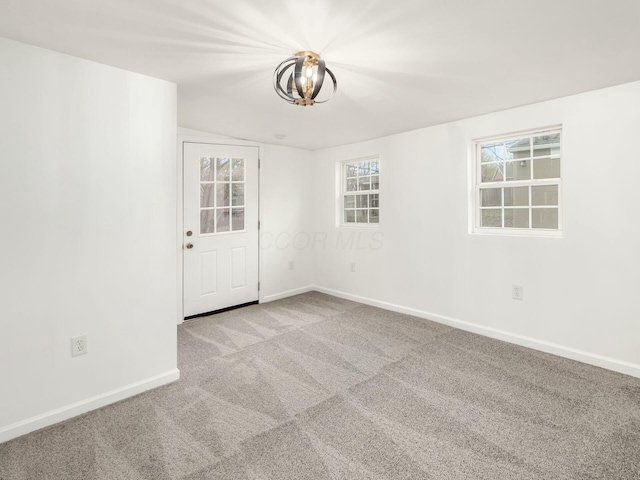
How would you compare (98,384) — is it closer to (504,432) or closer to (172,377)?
(172,377)

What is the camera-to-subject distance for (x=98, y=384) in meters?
2.22

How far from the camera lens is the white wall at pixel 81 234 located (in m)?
1.91

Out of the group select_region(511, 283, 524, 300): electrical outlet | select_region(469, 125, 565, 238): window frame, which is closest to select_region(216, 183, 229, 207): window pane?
select_region(469, 125, 565, 238): window frame

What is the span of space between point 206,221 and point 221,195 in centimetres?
38

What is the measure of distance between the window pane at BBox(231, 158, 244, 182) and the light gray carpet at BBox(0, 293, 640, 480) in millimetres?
2133

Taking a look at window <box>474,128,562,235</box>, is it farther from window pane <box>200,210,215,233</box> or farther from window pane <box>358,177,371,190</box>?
window pane <box>200,210,215,233</box>

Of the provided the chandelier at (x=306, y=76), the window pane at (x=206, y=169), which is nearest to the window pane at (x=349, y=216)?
the window pane at (x=206, y=169)

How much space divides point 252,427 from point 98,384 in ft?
3.59

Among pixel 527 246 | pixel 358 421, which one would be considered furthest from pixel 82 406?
pixel 527 246

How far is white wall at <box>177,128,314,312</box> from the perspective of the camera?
4672 mm

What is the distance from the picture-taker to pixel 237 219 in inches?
172

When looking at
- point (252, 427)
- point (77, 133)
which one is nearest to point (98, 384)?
point (252, 427)

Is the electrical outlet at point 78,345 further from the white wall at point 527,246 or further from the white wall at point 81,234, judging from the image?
the white wall at point 527,246

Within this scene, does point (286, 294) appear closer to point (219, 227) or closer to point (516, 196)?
point (219, 227)
